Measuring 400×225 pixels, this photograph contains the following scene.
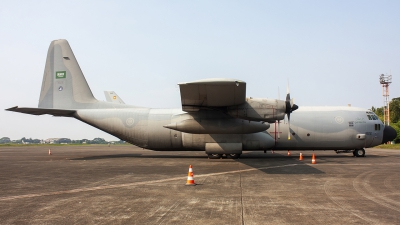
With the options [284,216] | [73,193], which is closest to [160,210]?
[284,216]

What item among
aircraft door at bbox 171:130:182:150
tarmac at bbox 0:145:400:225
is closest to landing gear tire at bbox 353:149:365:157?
tarmac at bbox 0:145:400:225

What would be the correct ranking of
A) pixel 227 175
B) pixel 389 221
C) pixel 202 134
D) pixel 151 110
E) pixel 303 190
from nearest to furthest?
pixel 389 221, pixel 303 190, pixel 227 175, pixel 202 134, pixel 151 110

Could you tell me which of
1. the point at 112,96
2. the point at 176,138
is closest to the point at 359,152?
the point at 176,138

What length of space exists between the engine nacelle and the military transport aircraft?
0.94 metres

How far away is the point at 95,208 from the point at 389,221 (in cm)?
678

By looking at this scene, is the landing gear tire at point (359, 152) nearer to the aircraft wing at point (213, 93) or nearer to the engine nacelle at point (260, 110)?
the engine nacelle at point (260, 110)

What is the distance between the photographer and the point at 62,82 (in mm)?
23031

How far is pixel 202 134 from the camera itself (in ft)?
68.9

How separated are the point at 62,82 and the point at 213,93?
1383 centimetres

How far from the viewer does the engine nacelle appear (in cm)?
1736

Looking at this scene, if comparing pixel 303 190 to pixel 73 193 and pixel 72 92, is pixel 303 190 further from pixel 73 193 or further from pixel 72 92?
pixel 72 92

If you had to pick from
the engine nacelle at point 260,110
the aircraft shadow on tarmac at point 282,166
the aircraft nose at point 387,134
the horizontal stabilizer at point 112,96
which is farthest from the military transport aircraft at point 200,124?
the horizontal stabilizer at point 112,96

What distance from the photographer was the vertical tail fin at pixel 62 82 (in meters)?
23.0

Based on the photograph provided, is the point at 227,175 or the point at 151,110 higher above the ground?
the point at 151,110
